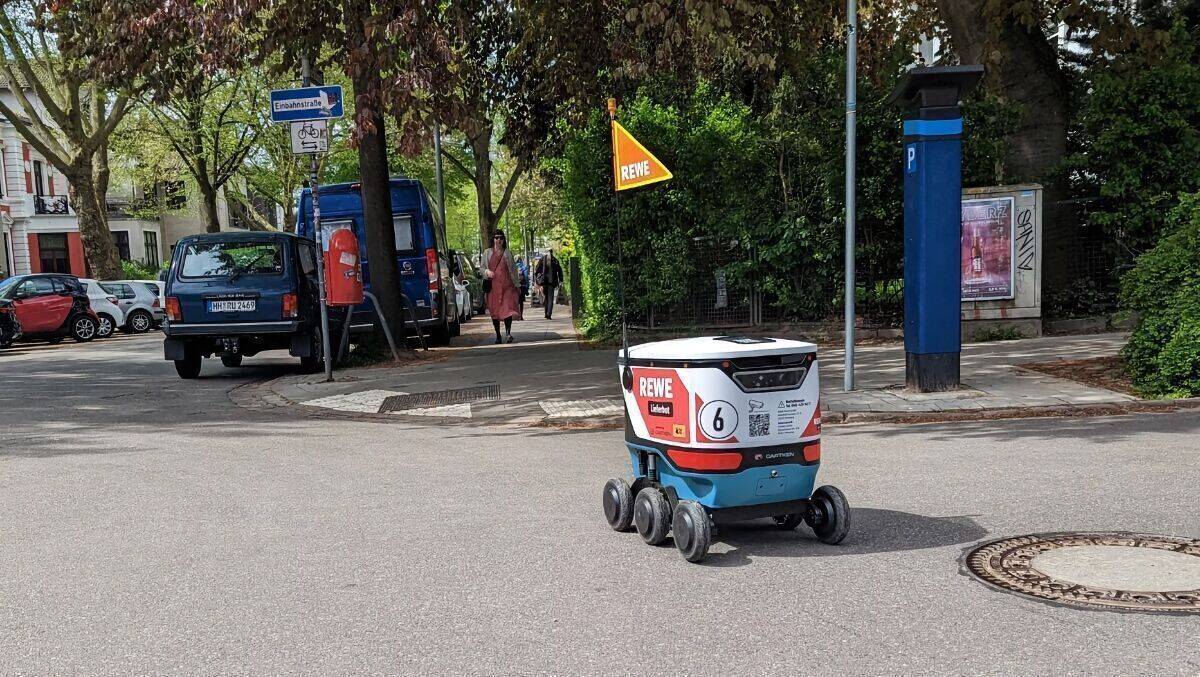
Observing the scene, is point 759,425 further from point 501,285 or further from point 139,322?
point 139,322

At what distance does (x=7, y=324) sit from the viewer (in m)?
23.1

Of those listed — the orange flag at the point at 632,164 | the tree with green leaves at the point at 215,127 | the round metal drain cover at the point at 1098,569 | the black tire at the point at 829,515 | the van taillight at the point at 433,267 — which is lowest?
the round metal drain cover at the point at 1098,569

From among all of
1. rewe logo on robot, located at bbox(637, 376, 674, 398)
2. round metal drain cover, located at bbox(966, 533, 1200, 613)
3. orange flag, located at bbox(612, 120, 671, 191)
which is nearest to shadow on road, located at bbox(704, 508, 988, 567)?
round metal drain cover, located at bbox(966, 533, 1200, 613)

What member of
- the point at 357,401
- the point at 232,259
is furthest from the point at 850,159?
the point at 232,259

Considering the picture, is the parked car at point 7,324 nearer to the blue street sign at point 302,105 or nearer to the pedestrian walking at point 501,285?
the pedestrian walking at point 501,285

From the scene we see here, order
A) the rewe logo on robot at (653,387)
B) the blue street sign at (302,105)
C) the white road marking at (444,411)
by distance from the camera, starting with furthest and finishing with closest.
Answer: the blue street sign at (302,105) < the white road marking at (444,411) < the rewe logo on robot at (653,387)

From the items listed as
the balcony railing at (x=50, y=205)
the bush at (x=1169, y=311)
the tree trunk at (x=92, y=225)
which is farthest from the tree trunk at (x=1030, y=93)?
the balcony railing at (x=50, y=205)

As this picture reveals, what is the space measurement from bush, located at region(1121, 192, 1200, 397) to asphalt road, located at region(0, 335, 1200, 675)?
1220 millimetres

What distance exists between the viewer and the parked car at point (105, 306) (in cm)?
2880

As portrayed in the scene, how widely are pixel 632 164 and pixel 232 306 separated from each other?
920cm

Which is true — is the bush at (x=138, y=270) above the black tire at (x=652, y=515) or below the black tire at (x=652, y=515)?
above

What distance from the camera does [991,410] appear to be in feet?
30.4

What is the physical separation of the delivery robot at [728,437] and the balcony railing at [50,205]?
182 feet

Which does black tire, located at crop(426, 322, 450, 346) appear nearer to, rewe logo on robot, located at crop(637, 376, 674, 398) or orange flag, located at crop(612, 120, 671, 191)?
orange flag, located at crop(612, 120, 671, 191)
